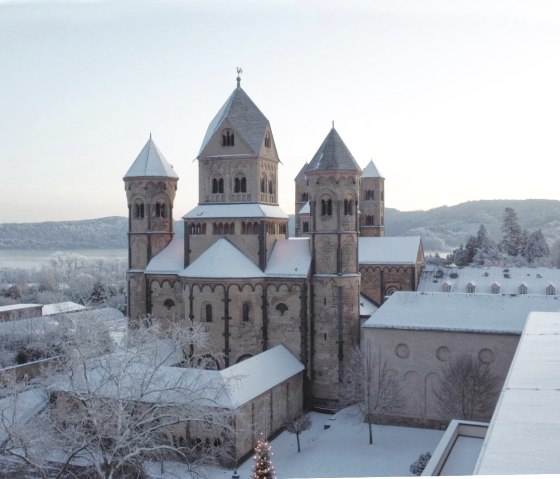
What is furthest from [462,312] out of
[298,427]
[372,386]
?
[298,427]

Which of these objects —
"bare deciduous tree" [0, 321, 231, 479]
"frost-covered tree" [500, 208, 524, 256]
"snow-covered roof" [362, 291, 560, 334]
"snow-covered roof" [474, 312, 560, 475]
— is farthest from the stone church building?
"frost-covered tree" [500, 208, 524, 256]

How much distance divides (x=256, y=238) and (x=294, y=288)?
2397 millimetres

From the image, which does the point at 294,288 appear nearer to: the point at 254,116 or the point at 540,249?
the point at 254,116

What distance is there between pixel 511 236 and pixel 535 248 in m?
2.64

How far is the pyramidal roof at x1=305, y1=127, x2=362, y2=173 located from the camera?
21984mm

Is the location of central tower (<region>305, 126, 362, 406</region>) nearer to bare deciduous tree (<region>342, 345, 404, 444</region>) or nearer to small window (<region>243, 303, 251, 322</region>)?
bare deciduous tree (<region>342, 345, 404, 444</region>)

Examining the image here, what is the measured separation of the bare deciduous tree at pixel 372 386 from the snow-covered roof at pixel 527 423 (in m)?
8.49

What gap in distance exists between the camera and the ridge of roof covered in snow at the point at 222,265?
2191cm

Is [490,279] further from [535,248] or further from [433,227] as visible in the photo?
[433,227]

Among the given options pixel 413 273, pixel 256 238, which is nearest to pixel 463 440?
pixel 256 238

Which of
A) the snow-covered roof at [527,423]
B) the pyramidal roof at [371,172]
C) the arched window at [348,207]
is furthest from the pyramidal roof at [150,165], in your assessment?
the pyramidal roof at [371,172]

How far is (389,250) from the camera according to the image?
104 ft

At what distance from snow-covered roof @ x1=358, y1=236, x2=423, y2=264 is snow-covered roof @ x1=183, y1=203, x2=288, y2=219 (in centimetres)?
922

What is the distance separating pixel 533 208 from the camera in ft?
188
